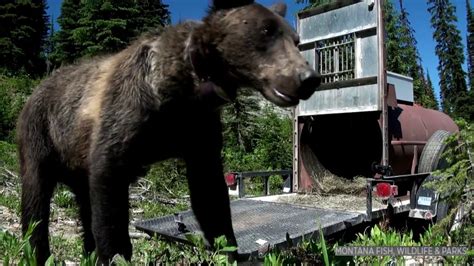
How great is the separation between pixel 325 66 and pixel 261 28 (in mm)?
5572

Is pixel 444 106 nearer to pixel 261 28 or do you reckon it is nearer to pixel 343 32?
pixel 343 32

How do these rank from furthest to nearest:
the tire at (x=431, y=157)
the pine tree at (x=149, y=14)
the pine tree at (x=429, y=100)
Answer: the pine tree at (x=149, y=14)
the pine tree at (x=429, y=100)
the tire at (x=431, y=157)

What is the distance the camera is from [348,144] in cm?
845

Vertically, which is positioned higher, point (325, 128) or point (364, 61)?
point (364, 61)

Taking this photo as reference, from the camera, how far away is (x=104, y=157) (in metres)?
2.52

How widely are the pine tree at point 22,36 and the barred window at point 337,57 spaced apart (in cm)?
2880

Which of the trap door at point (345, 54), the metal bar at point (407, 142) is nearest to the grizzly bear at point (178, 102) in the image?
the trap door at point (345, 54)

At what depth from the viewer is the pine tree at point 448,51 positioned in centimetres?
5383

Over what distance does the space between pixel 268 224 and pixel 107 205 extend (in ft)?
10.6

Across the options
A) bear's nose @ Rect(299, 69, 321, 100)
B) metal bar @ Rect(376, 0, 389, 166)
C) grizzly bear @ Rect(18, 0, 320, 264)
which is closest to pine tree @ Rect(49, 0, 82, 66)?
metal bar @ Rect(376, 0, 389, 166)

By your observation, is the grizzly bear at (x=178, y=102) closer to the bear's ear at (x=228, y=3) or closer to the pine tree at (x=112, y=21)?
the bear's ear at (x=228, y=3)

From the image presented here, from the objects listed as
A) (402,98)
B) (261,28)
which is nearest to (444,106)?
(402,98)

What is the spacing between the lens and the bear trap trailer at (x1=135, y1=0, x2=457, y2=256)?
5.68m

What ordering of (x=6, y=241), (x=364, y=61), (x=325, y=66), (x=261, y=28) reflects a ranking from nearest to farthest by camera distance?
(x=261, y=28), (x=6, y=241), (x=364, y=61), (x=325, y=66)
